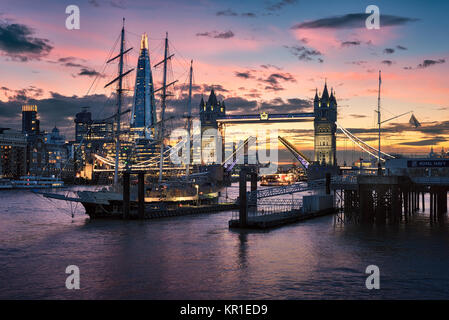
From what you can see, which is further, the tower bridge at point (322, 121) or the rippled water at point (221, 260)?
the tower bridge at point (322, 121)

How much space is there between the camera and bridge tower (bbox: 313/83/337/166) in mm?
189500

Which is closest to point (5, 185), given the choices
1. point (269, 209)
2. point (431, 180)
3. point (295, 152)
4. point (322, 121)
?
point (295, 152)

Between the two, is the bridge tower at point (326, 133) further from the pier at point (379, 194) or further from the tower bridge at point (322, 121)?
the pier at point (379, 194)

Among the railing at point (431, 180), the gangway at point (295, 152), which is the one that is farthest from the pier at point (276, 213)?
the gangway at point (295, 152)

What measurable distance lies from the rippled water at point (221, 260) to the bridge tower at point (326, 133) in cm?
14514

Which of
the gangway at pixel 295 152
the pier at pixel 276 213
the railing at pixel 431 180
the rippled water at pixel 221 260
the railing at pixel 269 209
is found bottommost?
the rippled water at pixel 221 260

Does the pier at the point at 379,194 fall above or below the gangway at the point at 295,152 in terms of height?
below

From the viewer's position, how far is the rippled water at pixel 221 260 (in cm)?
2308

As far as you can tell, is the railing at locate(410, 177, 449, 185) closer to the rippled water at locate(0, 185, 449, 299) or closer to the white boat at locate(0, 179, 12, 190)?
the rippled water at locate(0, 185, 449, 299)

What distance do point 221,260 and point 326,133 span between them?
6571 inches

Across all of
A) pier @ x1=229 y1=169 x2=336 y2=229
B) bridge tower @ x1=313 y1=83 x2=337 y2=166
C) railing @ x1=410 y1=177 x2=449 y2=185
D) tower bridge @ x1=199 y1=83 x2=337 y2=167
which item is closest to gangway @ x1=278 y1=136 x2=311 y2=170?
tower bridge @ x1=199 y1=83 x2=337 y2=167

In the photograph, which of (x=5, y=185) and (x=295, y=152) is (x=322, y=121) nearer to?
(x=295, y=152)
